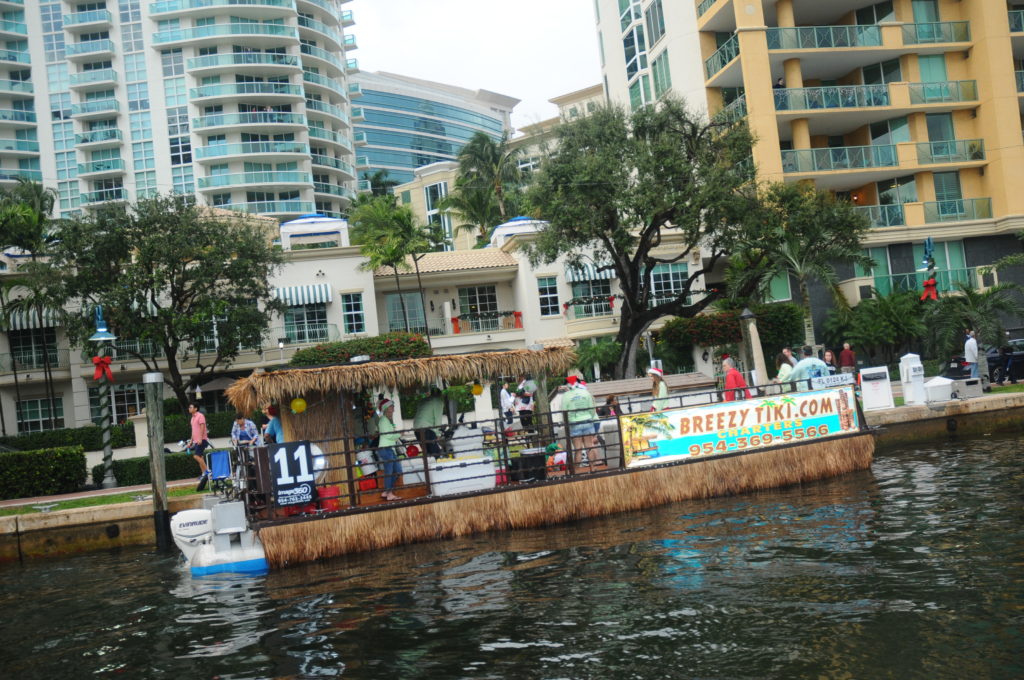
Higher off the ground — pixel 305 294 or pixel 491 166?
pixel 491 166

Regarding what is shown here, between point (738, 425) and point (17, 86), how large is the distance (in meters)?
71.9

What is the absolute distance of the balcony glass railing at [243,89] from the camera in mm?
68812

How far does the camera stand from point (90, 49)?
227 feet

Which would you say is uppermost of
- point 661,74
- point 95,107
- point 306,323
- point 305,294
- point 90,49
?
point 90,49

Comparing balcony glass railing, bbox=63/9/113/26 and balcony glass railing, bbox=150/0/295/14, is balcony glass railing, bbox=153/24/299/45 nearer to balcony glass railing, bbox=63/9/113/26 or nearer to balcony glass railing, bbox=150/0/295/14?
balcony glass railing, bbox=150/0/295/14

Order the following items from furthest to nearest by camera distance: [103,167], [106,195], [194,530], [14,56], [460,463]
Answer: [14,56] < [106,195] < [103,167] < [460,463] < [194,530]

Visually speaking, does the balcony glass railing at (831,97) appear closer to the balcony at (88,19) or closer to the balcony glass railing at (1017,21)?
the balcony glass railing at (1017,21)

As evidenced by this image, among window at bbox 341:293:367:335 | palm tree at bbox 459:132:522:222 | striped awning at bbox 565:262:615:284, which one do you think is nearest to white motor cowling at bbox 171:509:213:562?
window at bbox 341:293:367:335

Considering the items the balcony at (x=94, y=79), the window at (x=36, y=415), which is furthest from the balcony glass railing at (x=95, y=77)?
the window at (x=36, y=415)

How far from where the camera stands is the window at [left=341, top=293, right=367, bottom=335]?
4147 centimetres

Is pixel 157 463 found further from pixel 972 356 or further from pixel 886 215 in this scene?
pixel 886 215

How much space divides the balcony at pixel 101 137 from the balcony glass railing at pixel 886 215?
56.8 meters

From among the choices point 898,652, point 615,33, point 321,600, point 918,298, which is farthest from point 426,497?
point 615,33

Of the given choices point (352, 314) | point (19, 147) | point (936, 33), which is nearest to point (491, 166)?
point (352, 314)
